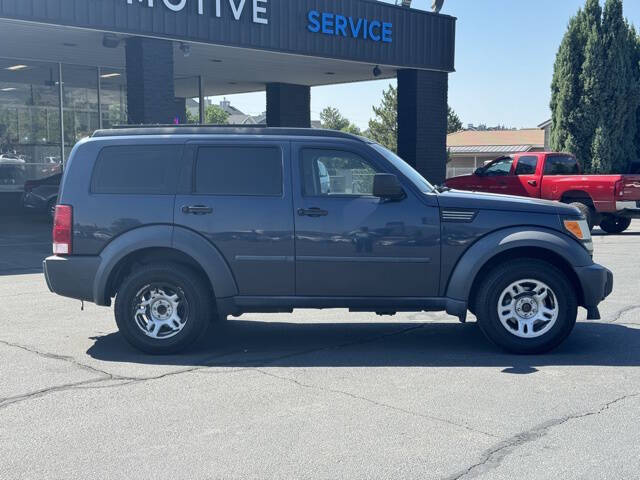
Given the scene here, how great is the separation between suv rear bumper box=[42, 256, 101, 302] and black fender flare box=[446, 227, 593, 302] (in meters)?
3.18

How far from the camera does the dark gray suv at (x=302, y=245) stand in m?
6.68

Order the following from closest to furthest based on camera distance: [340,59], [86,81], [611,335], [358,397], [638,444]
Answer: [638,444] < [358,397] < [611,335] < [340,59] < [86,81]

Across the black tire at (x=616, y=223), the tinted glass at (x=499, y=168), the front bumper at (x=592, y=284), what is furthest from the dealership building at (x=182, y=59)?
the front bumper at (x=592, y=284)

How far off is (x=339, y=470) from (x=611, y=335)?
4276mm

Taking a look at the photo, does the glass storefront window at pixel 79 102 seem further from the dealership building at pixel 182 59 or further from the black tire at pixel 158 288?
the black tire at pixel 158 288

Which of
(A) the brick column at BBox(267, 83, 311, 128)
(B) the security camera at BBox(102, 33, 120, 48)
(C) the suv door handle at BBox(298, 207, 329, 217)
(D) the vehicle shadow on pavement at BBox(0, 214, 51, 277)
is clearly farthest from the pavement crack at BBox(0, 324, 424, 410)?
(A) the brick column at BBox(267, 83, 311, 128)

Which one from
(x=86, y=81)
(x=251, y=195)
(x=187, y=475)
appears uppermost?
(x=86, y=81)

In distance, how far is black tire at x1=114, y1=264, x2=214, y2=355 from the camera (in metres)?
6.73

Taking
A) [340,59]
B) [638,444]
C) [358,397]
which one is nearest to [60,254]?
[358,397]

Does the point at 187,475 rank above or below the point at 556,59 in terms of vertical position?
below

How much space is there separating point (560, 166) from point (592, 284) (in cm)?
1341

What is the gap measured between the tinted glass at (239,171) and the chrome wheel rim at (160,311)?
3.14 feet

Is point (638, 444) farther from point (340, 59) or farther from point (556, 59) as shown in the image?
point (556, 59)

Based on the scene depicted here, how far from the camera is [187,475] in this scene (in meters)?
4.09
